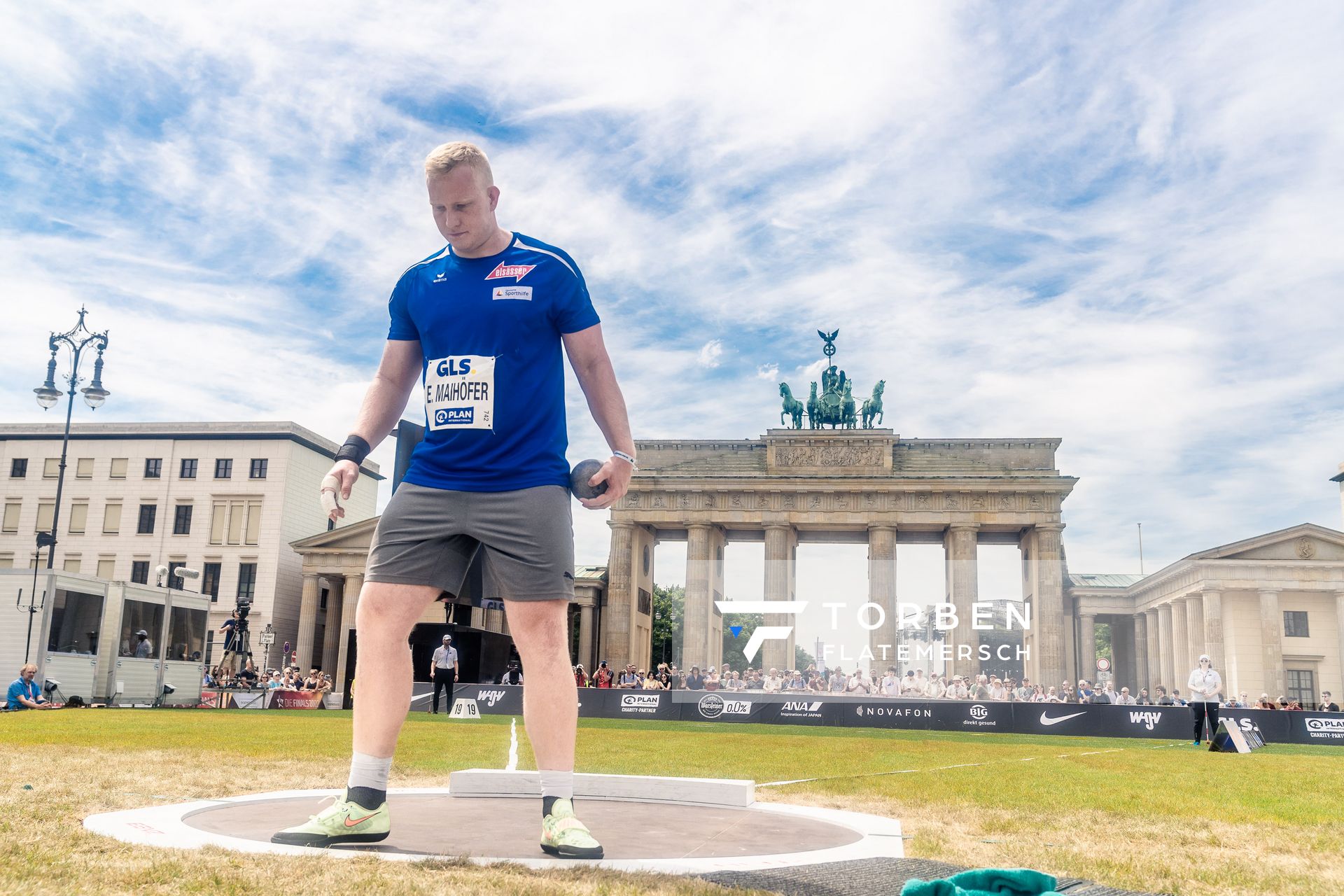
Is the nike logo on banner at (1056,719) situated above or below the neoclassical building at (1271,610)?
below

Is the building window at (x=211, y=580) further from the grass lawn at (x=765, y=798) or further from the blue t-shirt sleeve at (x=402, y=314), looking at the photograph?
the blue t-shirt sleeve at (x=402, y=314)

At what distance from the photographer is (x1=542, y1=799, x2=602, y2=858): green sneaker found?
3.39 meters

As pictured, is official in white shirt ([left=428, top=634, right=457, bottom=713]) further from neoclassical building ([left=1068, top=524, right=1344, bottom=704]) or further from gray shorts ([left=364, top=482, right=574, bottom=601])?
neoclassical building ([left=1068, top=524, right=1344, bottom=704])

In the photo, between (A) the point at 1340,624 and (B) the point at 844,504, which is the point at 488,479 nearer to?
(B) the point at 844,504

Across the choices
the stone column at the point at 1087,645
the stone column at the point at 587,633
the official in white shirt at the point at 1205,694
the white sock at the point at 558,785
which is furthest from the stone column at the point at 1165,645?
the white sock at the point at 558,785

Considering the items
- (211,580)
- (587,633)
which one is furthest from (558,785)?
(211,580)

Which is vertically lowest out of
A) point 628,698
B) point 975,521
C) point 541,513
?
point 628,698

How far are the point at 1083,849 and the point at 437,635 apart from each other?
3272cm

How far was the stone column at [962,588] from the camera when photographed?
55750 mm

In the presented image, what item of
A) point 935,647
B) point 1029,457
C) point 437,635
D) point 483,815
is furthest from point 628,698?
point 1029,457

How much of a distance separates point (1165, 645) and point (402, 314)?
65.2m

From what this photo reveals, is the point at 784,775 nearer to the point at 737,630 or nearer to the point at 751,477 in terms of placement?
the point at 737,630

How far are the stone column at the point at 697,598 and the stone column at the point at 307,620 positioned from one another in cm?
2200

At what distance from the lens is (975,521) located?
200 ft
